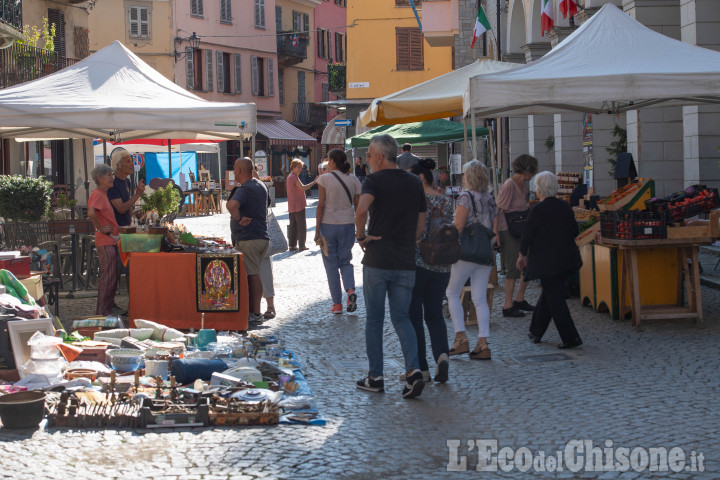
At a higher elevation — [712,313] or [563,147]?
[563,147]

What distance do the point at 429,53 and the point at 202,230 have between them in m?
24.0

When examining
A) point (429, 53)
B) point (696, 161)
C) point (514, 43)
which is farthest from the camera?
point (429, 53)

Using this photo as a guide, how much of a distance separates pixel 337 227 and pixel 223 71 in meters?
39.8

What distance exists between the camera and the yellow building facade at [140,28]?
44.7 metres

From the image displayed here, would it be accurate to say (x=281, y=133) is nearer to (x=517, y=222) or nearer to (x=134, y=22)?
(x=134, y=22)

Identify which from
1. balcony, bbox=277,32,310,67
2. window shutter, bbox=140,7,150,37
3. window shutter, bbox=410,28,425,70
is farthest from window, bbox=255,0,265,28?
window shutter, bbox=410,28,425,70

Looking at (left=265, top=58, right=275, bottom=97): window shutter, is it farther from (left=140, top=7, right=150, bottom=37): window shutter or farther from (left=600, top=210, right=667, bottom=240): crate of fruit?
(left=600, top=210, right=667, bottom=240): crate of fruit

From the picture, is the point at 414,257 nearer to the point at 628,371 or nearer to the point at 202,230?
the point at 628,371

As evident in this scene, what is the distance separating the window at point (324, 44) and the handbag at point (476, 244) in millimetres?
54177

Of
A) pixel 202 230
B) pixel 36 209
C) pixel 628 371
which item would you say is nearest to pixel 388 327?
pixel 628 371

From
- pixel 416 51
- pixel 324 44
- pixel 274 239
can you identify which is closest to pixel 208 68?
pixel 416 51

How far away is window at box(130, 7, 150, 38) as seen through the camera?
45.1 metres

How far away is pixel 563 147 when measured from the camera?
22.1m

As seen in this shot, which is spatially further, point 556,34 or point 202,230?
point 202,230
